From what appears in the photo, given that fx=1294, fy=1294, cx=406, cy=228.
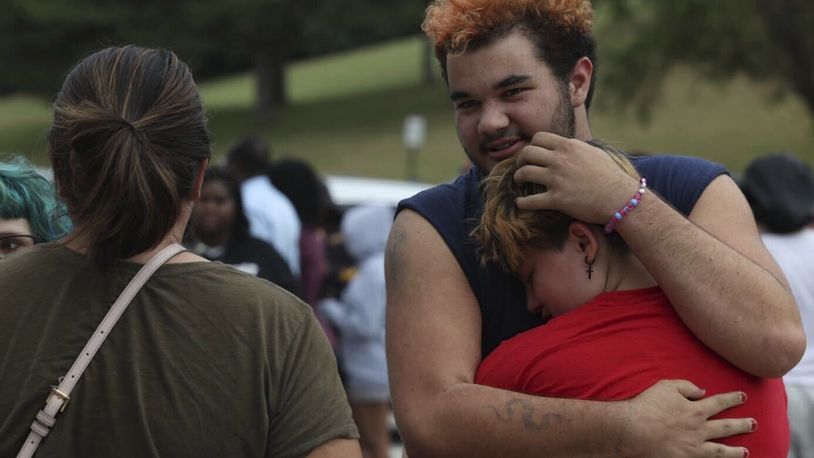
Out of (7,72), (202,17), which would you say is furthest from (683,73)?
(7,72)

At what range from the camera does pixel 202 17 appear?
4291 centimetres

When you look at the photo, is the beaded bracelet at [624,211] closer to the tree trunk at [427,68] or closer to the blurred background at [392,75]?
the blurred background at [392,75]

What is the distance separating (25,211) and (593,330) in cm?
153

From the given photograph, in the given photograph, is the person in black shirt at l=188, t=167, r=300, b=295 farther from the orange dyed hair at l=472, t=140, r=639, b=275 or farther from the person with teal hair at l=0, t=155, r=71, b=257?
the orange dyed hair at l=472, t=140, r=639, b=275

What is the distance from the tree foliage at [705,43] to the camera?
25844 millimetres

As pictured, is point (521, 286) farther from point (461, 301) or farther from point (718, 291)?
point (718, 291)

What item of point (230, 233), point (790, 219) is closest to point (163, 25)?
point (230, 233)

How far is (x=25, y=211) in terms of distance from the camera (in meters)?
3.27

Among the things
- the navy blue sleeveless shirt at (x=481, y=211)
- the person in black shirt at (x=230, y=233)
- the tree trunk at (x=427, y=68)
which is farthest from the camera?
the tree trunk at (x=427, y=68)

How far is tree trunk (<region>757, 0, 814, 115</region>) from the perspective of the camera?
83.6 ft

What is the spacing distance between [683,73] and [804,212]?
3852 centimetres

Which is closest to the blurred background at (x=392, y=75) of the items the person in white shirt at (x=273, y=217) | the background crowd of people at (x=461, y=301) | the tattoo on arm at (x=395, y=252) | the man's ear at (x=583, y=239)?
the person in white shirt at (x=273, y=217)

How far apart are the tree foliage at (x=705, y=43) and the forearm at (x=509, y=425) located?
24.2m

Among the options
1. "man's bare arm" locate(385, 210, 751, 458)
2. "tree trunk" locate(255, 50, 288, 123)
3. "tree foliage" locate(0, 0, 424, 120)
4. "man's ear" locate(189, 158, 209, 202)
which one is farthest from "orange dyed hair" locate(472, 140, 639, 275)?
"tree trunk" locate(255, 50, 288, 123)
